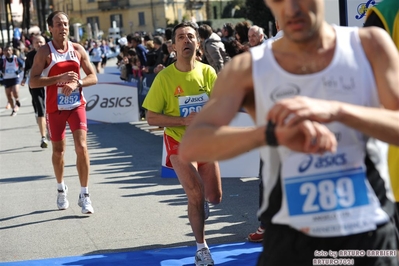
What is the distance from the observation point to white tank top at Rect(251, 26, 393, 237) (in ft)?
9.71

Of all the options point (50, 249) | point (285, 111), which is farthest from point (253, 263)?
point (285, 111)

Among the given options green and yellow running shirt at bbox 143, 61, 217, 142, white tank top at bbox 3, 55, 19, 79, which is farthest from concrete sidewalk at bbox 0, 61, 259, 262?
white tank top at bbox 3, 55, 19, 79

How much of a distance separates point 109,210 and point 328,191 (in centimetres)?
669

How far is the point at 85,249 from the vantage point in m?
7.67

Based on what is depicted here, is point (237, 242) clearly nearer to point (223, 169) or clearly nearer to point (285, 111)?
point (223, 169)

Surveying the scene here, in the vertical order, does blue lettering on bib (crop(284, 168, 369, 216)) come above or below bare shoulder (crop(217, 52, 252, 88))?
below

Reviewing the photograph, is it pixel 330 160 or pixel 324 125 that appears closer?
pixel 324 125

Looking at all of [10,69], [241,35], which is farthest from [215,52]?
[10,69]

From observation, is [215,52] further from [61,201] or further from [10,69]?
[10,69]

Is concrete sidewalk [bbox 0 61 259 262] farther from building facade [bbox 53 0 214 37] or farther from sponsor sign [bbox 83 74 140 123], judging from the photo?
building facade [bbox 53 0 214 37]

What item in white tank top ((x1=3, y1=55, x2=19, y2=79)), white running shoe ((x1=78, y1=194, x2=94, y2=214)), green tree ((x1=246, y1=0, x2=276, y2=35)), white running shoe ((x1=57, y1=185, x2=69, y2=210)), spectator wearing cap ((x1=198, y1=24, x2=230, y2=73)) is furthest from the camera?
green tree ((x1=246, y1=0, x2=276, y2=35))

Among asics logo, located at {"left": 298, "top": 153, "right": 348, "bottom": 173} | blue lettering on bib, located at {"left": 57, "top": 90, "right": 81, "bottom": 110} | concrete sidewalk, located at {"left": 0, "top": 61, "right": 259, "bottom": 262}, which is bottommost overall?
concrete sidewalk, located at {"left": 0, "top": 61, "right": 259, "bottom": 262}

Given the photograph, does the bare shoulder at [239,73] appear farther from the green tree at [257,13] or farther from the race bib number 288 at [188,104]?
the green tree at [257,13]

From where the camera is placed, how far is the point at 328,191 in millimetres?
2963
